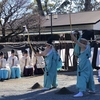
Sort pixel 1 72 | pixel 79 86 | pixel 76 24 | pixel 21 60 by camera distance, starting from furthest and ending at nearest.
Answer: pixel 76 24, pixel 21 60, pixel 1 72, pixel 79 86

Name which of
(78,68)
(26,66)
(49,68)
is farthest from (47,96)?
(26,66)

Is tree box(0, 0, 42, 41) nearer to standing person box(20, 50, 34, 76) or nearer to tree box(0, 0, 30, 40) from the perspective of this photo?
tree box(0, 0, 30, 40)

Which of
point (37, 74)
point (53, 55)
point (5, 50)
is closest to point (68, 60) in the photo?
point (37, 74)

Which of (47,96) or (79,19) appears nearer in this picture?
(47,96)

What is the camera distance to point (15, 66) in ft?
48.8

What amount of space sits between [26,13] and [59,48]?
1231 cm

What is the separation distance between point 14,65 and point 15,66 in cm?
8

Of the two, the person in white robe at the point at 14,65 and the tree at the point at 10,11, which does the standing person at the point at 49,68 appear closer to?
the person in white robe at the point at 14,65

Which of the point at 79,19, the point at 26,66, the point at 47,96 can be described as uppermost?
the point at 79,19

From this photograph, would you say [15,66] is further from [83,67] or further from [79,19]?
[79,19]

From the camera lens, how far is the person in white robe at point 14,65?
14631 mm

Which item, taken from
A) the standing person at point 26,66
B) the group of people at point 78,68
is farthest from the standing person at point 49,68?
the standing person at point 26,66

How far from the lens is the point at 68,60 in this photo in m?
18.7

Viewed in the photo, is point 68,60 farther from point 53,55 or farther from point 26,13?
point 26,13
